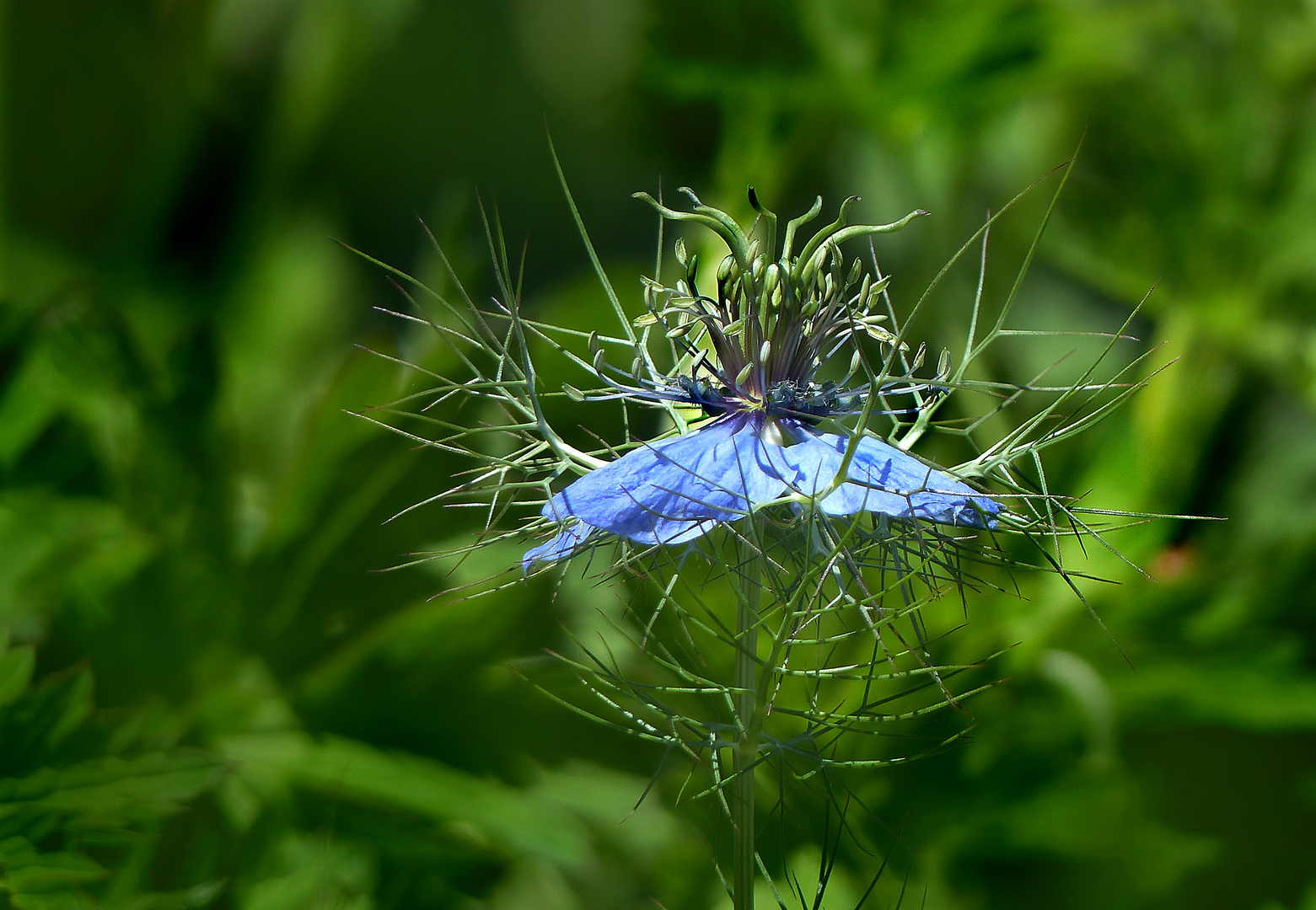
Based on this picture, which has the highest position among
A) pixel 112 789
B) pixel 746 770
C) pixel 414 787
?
pixel 746 770

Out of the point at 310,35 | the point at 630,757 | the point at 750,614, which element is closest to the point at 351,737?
the point at 630,757

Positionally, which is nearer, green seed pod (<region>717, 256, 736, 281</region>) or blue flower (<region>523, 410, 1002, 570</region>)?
blue flower (<region>523, 410, 1002, 570</region>)

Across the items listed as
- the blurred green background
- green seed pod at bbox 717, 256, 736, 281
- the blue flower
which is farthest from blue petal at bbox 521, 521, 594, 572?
the blurred green background

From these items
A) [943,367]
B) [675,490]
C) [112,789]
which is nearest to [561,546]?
[675,490]

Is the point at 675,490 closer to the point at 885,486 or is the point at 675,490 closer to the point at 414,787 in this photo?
the point at 885,486

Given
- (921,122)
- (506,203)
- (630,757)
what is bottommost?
(630,757)

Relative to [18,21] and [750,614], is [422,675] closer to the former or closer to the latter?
[750,614]

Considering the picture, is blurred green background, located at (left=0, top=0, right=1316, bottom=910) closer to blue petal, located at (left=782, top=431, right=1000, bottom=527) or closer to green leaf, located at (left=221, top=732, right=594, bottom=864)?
green leaf, located at (left=221, top=732, right=594, bottom=864)
